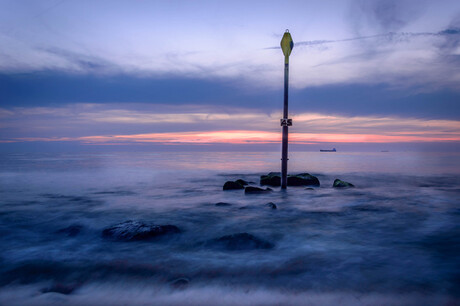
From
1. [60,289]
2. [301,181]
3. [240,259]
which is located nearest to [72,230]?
[60,289]

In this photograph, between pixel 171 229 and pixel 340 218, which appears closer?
pixel 171 229

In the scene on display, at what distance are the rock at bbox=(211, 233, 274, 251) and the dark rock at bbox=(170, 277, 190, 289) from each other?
164 cm

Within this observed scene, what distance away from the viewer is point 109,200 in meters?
13.9

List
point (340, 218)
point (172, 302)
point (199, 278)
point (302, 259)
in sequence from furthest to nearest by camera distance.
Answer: point (340, 218) < point (302, 259) < point (199, 278) < point (172, 302)

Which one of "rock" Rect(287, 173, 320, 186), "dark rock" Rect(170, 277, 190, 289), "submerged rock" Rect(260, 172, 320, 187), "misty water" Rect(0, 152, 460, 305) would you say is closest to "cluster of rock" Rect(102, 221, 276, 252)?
"misty water" Rect(0, 152, 460, 305)

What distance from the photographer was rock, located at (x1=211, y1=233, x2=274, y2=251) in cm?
625

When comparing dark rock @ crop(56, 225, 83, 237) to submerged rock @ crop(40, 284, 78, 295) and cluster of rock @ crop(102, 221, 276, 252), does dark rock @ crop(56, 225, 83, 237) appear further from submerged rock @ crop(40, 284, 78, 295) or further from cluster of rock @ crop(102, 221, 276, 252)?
submerged rock @ crop(40, 284, 78, 295)

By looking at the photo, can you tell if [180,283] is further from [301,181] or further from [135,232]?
[301,181]

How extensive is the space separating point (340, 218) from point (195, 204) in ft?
19.5

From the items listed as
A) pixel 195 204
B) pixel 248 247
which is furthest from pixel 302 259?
pixel 195 204

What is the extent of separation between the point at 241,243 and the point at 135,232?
8.55 feet

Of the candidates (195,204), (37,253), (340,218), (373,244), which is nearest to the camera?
(37,253)

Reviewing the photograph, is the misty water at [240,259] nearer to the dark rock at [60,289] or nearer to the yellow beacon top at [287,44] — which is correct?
the dark rock at [60,289]

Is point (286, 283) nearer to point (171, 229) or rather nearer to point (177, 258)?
point (177, 258)
